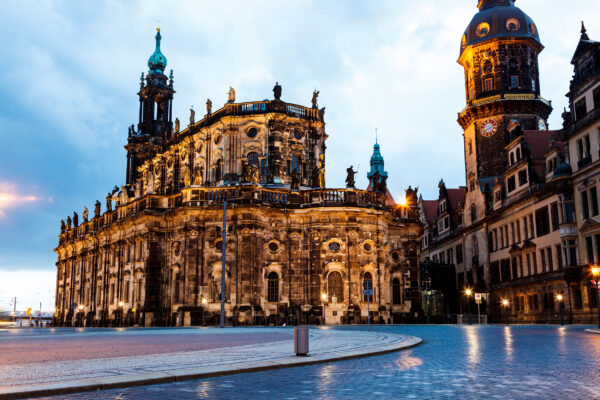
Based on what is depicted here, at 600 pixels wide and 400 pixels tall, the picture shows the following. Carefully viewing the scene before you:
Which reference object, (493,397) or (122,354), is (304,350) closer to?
(122,354)

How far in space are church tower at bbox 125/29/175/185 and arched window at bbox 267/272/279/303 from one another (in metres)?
32.3

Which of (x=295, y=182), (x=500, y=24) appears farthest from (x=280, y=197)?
(x=500, y=24)

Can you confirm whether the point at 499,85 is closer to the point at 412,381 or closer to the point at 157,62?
the point at 157,62

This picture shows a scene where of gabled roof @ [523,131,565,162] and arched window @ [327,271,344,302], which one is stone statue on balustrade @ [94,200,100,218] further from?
gabled roof @ [523,131,565,162]

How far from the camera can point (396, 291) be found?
54.8 m

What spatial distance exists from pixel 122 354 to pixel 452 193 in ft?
224

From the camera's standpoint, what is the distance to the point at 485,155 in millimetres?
66625

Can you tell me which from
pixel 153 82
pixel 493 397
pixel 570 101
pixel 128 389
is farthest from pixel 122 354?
pixel 153 82

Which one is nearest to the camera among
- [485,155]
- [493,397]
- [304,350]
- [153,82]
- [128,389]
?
[493,397]

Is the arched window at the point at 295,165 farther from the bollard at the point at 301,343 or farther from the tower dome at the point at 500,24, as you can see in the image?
the bollard at the point at 301,343

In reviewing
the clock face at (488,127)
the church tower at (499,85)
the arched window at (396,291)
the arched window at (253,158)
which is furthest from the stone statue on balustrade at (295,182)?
the clock face at (488,127)

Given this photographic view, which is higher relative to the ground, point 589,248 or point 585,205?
point 585,205

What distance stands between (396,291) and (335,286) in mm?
7407

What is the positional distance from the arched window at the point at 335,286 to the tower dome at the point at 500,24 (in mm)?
33488
